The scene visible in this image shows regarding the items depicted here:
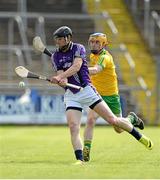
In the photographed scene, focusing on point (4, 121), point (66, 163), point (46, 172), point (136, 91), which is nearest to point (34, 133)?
point (4, 121)

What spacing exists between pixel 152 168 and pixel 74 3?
75.3ft

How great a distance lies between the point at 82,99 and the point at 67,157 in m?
1.93

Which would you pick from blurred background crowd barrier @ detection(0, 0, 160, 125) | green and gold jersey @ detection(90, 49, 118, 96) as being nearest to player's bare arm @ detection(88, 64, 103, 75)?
green and gold jersey @ detection(90, 49, 118, 96)

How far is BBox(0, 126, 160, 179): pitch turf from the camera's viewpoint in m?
12.6

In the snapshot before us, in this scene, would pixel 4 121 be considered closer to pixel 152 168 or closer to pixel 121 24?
pixel 121 24

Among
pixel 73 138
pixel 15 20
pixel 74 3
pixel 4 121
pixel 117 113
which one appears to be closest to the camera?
pixel 73 138

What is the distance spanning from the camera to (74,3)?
117 ft

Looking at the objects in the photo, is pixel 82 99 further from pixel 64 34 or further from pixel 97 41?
pixel 97 41

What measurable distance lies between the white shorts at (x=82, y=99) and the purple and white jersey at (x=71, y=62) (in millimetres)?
87

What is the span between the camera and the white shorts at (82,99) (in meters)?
14.2

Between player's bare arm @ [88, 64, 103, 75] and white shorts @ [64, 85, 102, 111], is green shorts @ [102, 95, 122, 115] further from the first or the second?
white shorts @ [64, 85, 102, 111]

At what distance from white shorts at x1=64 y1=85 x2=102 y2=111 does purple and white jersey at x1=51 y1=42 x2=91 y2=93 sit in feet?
0.29

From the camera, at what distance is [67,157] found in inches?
622

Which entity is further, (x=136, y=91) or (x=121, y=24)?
(x=121, y=24)
